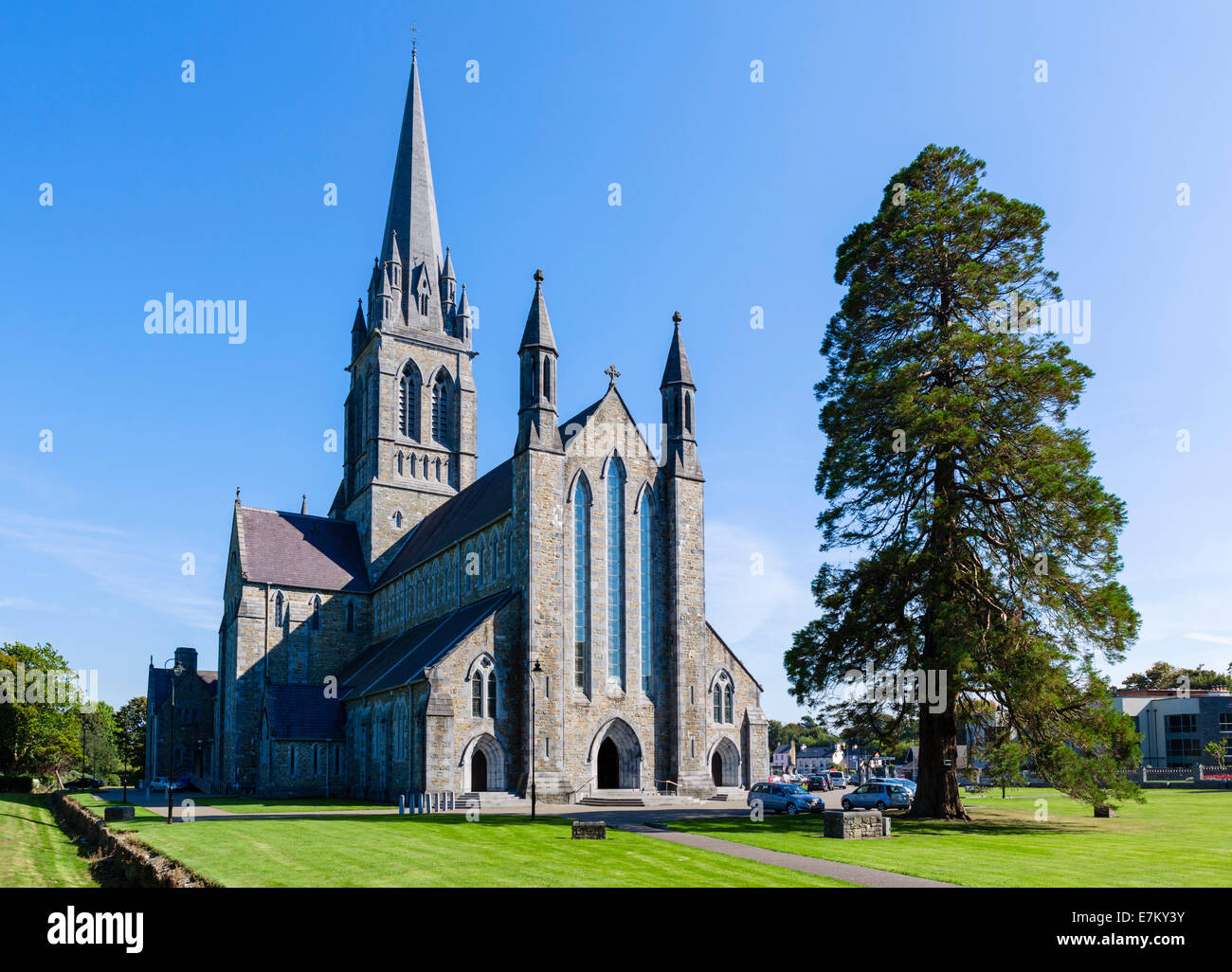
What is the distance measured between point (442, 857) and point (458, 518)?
3449cm

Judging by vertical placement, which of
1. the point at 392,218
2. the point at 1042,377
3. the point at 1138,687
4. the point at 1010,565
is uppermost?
the point at 392,218

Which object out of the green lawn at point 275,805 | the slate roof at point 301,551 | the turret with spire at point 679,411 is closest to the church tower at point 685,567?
the turret with spire at point 679,411

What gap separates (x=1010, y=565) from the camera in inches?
1158

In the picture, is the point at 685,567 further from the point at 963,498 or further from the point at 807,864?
the point at 807,864

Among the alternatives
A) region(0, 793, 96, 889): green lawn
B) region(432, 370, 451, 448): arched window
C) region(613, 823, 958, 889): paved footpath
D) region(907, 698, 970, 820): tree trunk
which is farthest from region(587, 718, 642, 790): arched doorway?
region(432, 370, 451, 448): arched window

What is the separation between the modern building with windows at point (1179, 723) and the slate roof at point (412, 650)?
189ft

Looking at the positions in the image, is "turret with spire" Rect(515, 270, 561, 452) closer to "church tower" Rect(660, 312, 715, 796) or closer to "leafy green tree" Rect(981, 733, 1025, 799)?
"church tower" Rect(660, 312, 715, 796)

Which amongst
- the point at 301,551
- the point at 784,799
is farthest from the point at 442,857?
the point at 301,551

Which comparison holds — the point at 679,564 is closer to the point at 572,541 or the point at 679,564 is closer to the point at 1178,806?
the point at 572,541

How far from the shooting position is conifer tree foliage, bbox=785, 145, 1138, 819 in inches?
1093

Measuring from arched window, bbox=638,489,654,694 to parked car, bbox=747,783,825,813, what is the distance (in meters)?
9.16

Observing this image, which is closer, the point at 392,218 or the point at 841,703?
the point at 841,703
